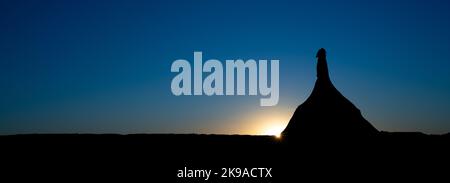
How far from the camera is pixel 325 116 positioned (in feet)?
71.0

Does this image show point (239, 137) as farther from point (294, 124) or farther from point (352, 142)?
point (294, 124)

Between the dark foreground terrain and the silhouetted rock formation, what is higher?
the silhouetted rock formation

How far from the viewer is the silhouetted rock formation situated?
20969 mm

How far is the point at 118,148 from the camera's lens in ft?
49.6

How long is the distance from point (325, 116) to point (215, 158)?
795cm

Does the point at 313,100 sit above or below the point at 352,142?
above

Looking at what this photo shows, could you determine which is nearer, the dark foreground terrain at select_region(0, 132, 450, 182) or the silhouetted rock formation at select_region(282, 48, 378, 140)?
the dark foreground terrain at select_region(0, 132, 450, 182)

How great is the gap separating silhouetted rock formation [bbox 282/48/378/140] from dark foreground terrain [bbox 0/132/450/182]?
132 inches

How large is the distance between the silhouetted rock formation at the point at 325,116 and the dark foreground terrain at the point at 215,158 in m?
3.36

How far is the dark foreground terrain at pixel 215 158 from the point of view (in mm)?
13914
